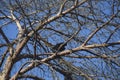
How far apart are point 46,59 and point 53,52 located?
0.64 metres

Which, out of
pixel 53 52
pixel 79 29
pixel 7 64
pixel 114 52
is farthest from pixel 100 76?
pixel 7 64

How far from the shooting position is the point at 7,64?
33.3 feet

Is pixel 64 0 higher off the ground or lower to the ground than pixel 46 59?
higher

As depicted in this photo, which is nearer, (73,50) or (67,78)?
(73,50)

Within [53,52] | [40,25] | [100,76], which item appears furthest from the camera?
[53,52]

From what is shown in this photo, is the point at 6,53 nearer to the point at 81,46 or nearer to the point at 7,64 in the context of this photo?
the point at 7,64

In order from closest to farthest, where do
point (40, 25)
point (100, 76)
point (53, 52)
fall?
point (100, 76)
point (40, 25)
point (53, 52)

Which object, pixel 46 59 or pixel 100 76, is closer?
pixel 100 76

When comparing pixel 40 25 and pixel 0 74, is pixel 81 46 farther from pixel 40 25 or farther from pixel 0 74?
pixel 0 74

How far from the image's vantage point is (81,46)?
956 centimetres

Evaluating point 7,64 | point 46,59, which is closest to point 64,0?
point 46,59

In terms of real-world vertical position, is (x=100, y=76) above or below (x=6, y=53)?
below

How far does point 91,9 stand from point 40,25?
1377mm

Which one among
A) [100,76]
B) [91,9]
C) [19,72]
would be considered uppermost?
[91,9]
